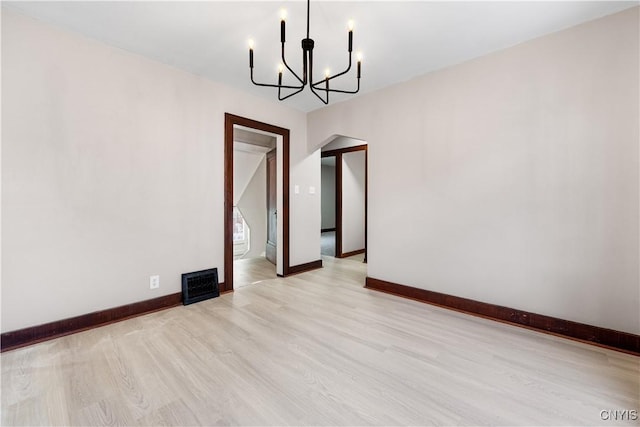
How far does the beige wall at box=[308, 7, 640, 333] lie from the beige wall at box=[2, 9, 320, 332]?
7.33 ft

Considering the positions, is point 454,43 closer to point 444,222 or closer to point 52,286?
point 444,222

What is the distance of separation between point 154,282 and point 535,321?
358cm

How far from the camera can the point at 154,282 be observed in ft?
9.11

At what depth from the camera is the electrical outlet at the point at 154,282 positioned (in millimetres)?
2751

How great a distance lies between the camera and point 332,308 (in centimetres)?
286

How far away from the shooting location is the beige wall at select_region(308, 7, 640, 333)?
2.04 meters

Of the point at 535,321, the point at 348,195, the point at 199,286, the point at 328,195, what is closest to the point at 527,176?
the point at 535,321

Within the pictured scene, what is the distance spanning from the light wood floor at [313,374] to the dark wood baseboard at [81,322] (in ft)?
0.31

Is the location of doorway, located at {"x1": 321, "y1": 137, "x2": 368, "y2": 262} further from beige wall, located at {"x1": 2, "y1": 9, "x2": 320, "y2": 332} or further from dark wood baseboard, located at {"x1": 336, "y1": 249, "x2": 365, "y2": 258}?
beige wall, located at {"x1": 2, "y1": 9, "x2": 320, "y2": 332}

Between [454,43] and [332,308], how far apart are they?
2.75m

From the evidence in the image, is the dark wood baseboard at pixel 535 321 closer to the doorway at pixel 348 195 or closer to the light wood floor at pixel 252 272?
the light wood floor at pixel 252 272

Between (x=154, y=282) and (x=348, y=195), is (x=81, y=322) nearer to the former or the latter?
(x=154, y=282)

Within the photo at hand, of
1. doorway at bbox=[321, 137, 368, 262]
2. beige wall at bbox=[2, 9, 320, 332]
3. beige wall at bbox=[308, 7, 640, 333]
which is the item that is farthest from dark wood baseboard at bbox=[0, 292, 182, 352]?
doorway at bbox=[321, 137, 368, 262]

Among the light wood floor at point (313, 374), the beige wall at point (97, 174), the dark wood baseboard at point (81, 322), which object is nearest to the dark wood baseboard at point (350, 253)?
the beige wall at point (97, 174)
